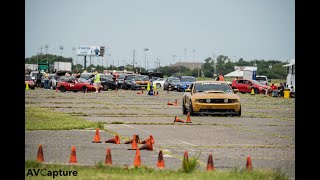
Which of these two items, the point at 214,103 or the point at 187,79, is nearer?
the point at 214,103

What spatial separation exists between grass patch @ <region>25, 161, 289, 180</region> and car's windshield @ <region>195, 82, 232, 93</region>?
18540 millimetres

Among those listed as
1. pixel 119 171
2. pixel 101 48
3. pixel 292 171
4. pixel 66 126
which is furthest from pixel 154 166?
pixel 101 48

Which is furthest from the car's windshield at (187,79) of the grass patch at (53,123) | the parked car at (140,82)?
the grass patch at (53,123)

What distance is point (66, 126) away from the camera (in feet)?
75.1

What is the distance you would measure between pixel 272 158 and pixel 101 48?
17846 cm

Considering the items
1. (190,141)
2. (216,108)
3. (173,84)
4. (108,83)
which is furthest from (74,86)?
(190,141)

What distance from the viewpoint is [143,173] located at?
12.1 meters

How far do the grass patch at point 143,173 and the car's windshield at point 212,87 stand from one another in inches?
730

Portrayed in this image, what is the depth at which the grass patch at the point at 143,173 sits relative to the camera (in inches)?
464

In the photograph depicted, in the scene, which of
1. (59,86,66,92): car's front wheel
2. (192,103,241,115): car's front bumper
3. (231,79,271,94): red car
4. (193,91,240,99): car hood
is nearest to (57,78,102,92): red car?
(59,86,66,92): car's front wheel

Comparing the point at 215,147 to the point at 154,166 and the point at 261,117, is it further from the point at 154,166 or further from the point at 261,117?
the point at 261,117

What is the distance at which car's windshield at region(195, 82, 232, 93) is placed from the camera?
31281 mm

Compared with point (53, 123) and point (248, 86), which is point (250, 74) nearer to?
point (248, 86)

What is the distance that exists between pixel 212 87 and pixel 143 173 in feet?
64.1
